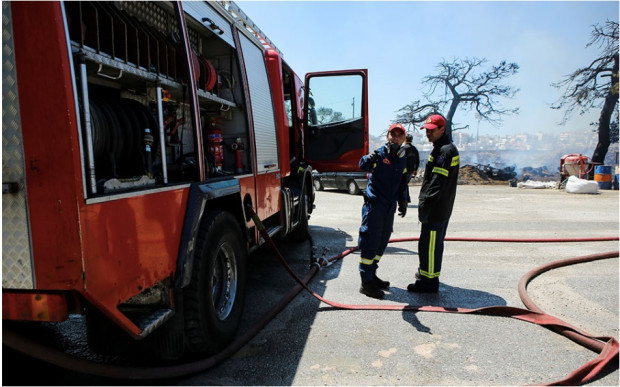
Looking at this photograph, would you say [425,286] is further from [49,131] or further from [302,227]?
[49,131]

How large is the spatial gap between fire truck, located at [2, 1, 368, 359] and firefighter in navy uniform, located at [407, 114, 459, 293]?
173cm

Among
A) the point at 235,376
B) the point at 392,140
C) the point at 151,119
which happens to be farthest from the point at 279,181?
the point at 235,376

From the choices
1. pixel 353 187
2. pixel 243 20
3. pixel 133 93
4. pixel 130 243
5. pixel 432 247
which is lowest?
pixel 353 187

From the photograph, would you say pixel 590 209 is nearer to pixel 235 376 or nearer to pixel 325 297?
pixel 325 297

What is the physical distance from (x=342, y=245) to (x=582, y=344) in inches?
156

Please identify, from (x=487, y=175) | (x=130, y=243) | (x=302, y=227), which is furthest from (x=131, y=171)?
(x=487, y=175)

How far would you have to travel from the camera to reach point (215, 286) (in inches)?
124

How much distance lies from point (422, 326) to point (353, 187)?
41.0ft

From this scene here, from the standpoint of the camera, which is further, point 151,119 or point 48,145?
point 151,119

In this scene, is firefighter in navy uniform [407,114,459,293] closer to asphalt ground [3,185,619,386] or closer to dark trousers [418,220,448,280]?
dark trousers [418,220,448,280]

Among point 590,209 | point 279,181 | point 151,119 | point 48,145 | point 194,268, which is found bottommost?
point 590,209

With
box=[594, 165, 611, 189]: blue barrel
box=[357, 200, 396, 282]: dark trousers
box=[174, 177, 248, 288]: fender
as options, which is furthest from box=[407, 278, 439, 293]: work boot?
box=[594, 165, 611, 189]: blue barrel

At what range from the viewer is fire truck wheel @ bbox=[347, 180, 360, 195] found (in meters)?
15.7

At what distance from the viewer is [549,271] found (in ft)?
16.2
